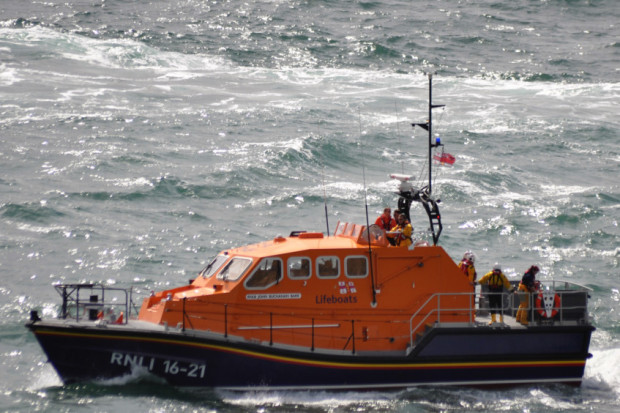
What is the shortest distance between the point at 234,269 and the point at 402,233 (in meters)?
2.75

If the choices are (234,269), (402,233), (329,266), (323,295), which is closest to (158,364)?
(234,269)

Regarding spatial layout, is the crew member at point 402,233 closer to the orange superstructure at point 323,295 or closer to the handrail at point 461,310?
the orange superstructure at point 323,295

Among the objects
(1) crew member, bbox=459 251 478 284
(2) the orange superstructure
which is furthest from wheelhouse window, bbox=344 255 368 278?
(1) crew member, bbox=459 251 478 284

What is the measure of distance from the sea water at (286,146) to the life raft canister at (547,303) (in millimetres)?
1223

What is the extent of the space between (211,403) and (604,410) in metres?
6.10

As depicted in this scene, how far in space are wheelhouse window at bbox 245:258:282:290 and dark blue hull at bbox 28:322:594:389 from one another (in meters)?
0.95

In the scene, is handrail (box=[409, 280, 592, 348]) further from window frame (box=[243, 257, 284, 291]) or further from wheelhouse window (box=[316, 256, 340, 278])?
window frame (box=[243, 257, 284, 291])

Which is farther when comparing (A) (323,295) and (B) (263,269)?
(A) (323,295)

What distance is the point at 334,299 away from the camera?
44.9ft

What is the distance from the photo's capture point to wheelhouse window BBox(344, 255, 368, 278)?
540 inches

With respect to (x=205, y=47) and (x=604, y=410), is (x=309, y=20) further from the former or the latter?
(x=604, y=410)

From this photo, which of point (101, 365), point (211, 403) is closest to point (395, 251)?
point (211, 403)

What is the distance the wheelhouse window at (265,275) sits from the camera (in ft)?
44.2

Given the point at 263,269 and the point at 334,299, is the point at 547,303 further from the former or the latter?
the point at 263,269
